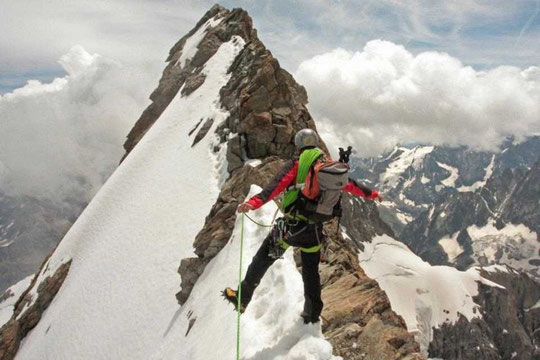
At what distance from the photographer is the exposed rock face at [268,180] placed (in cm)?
906

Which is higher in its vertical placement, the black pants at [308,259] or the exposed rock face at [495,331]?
the black pants at [308,259]

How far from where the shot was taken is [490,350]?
113125 millimetres

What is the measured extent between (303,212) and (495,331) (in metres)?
148

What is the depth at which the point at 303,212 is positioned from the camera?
7.52 meters

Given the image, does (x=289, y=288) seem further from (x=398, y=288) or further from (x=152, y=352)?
(x=398, y=288)

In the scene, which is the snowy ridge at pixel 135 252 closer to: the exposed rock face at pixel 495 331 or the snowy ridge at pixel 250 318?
the snowy ridge at pixel 250 318

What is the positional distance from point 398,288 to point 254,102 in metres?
109

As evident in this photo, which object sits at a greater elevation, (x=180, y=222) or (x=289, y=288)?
(x=289, y=288)

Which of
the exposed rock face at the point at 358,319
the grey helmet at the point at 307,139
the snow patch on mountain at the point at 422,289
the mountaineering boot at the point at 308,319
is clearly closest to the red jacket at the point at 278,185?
the grey helmet at the point at 307,139

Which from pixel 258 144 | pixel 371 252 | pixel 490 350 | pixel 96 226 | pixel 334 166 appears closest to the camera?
pixel 334 166

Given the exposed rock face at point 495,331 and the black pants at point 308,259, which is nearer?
the black pants at point 308,259

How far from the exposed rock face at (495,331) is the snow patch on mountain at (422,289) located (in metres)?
2.87

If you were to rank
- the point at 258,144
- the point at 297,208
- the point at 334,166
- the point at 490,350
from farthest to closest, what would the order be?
the point at 490,350
the point at 258,144
the point at 297,208
the point at 334,166

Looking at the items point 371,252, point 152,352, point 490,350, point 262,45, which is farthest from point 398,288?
point 152,352
